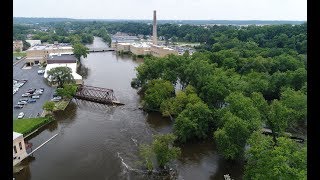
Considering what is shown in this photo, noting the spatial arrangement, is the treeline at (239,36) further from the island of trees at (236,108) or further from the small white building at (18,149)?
the small white building at (18,149)

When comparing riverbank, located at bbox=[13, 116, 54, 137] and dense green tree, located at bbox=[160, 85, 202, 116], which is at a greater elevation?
dense green tree, located at bbox=[160, 85, 202, 116]

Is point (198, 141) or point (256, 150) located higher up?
point (256, 150)

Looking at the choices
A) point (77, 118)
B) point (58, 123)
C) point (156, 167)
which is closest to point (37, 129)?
point (58, 123)

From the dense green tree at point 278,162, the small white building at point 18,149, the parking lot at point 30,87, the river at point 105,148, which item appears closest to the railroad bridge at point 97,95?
the river at point 105,148

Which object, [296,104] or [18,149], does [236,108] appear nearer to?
[296,104]

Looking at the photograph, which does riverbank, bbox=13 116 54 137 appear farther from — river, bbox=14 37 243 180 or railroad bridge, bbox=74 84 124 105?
railroad bridge, bbox=74 84 124 105

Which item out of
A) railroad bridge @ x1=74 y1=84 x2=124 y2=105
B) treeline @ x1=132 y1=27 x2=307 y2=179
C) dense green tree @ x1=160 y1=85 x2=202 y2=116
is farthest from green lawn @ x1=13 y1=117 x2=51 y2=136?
dense green tree @ x1=160 y1=85 x2=202 y2=116

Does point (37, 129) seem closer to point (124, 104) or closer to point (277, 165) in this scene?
point (124, 104)
